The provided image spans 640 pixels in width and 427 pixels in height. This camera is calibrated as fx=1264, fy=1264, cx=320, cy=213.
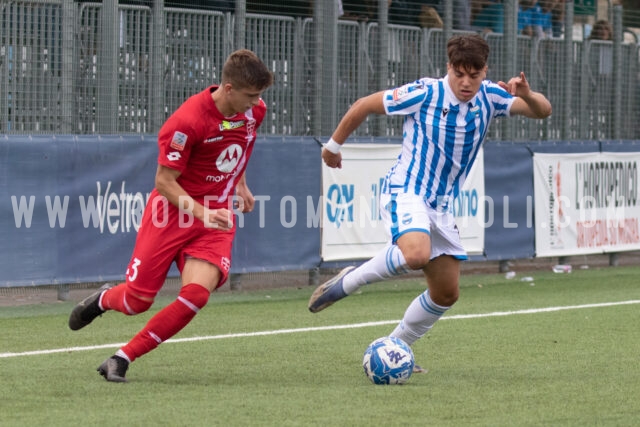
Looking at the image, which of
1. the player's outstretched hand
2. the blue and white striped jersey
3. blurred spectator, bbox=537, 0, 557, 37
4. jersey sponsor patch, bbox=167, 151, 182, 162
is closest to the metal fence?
blurred spectator, bbox=537, 0, 557, 37

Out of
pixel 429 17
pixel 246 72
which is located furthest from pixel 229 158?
pixel 429 17

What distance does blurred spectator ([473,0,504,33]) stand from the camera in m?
16.2

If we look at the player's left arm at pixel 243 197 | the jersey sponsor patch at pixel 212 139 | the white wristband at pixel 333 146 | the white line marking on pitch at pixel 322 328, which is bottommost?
the white line marking on pitch at pixel 322 328

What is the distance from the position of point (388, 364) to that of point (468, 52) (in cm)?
184

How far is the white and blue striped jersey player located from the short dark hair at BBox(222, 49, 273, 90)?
35.6 inches

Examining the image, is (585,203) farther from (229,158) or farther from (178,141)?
(178,141)

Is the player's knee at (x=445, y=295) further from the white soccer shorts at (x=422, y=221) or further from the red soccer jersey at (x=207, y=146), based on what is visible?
the red soccer jersey at (x=207, y=146)

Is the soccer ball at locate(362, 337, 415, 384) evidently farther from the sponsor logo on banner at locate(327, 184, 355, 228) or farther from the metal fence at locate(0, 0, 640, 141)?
the sponsor logo on banner at locate(327, 184, 355, 228)

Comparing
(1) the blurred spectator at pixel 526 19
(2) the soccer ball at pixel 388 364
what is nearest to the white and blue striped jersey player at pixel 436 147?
(2) the soccer ball at pixel 388 364

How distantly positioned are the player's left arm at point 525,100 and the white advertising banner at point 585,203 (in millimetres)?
8050

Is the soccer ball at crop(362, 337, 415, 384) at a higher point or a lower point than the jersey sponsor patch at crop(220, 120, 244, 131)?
lower

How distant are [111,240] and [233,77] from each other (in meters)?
5.42

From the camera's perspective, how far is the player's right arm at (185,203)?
685cm

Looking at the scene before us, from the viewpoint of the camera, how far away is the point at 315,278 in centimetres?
1405
